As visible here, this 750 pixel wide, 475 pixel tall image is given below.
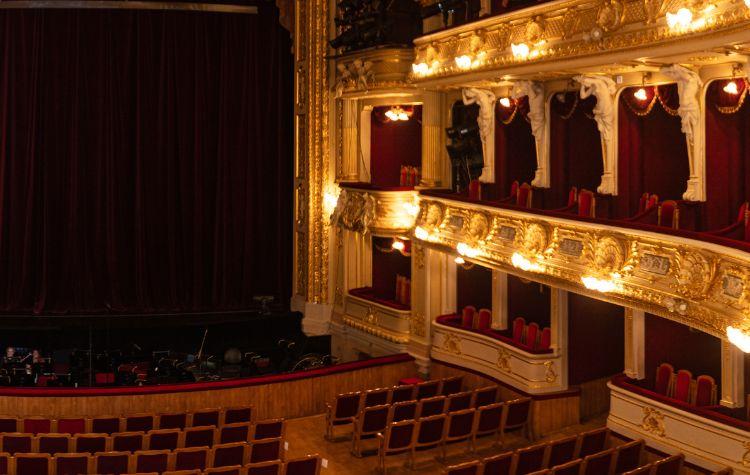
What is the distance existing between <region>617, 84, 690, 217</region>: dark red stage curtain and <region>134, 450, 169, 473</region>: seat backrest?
220 inches

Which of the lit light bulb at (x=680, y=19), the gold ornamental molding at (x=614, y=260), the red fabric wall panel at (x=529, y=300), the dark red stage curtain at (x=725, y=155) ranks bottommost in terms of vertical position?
the red fabric wall panel at (x=529, y=300)

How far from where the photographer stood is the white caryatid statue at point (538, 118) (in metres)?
11.8

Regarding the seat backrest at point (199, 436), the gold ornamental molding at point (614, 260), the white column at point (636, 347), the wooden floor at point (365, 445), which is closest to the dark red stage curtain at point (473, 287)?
the gold ornamental molding at point (614, 260)

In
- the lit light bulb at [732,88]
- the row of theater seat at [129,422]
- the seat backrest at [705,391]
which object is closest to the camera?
the lit light bulb at [732,88]

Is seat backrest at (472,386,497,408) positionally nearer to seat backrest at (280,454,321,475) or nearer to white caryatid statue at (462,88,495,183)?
white caryatid statue at (462,88,495,183)

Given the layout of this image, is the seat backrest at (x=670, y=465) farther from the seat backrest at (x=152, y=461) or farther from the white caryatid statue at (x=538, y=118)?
the seat backrest at (x=152, y=461)

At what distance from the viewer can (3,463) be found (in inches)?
360

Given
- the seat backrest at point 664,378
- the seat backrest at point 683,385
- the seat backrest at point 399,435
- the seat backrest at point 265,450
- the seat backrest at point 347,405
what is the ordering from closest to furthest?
1. the seat backrest at point 265,450
2. the seat backrest at point 683,385
3. the seat backrest at point 399,435
4. the seat backrest at point 664,378
5. the seat backrest at point 347,405

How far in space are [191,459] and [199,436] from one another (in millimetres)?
927

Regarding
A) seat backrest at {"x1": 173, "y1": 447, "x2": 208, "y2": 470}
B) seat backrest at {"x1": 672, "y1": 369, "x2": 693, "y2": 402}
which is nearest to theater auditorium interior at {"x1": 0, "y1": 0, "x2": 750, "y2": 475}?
seat backrest at {"x1": 173, "y1": 447, "x2": 208, "y2": 470}

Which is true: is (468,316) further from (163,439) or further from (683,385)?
(163,439)

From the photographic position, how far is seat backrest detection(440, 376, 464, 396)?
1267 cm

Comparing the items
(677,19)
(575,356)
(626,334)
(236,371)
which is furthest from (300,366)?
(677,19)

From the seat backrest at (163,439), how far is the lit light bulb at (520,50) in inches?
212
